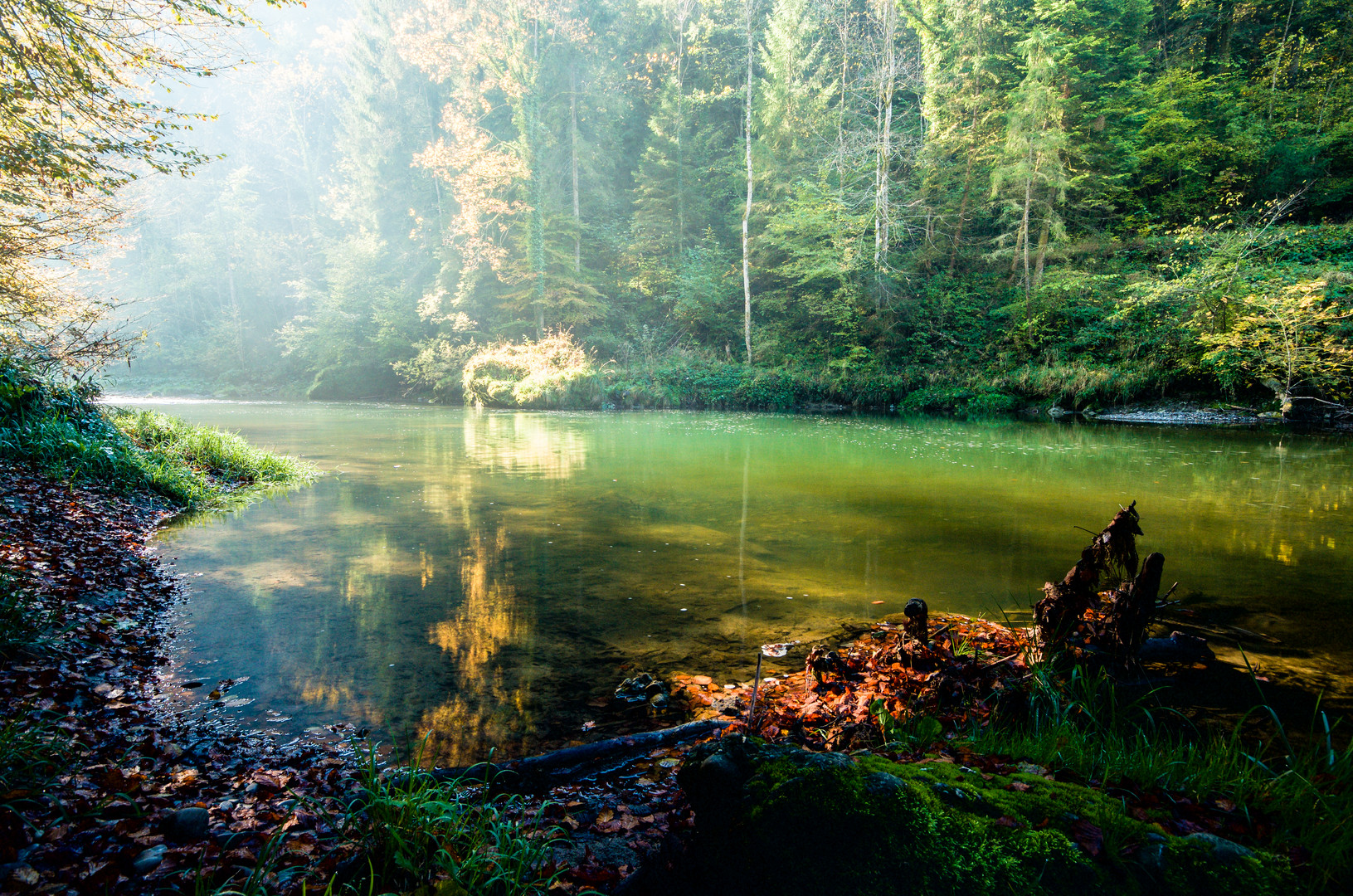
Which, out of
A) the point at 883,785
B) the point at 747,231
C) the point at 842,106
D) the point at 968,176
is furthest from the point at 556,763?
the point at 842,106

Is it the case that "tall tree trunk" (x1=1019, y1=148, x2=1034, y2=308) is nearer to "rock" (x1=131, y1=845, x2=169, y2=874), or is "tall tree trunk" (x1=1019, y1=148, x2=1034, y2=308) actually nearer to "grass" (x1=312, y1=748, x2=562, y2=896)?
"grass" (x1=312, y1=748, x2=562, y2=896)

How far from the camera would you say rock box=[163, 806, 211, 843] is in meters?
2.22

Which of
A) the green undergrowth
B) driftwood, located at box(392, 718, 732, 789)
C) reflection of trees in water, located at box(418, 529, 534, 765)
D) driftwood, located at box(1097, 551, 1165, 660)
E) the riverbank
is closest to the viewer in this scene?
the riverbank

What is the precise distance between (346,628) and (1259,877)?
198 inches

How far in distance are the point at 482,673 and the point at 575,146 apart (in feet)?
114

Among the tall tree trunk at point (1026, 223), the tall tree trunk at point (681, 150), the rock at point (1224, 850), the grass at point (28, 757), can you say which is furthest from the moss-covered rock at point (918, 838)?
the tall tree trunk at point (681, 150)

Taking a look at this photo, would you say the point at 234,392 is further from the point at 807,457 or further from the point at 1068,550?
the point at 1068,550

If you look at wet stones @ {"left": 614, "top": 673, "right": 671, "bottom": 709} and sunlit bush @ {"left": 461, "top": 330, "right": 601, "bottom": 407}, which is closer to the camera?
wet stones @ {"left": 614, "top": 673, "right": 671, "bottom": 709}

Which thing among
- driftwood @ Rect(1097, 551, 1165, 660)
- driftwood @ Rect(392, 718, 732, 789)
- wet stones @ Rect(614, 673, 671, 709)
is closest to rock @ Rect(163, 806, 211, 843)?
driftwood @ Rect(392, 718, 732, 789)

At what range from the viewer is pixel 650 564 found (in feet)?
20.7

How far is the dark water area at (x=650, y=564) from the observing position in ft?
12.9

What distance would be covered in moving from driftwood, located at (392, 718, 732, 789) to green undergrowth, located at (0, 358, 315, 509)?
7686mm

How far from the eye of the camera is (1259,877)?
1.60 m

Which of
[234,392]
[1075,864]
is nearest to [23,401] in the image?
[1075,864]
